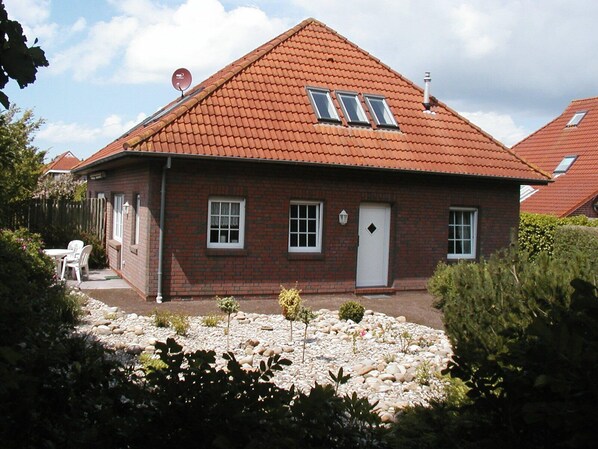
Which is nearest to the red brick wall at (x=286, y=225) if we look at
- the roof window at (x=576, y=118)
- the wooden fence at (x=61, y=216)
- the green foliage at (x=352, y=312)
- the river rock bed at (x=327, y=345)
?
the river rock bed at (x=327, y=345)

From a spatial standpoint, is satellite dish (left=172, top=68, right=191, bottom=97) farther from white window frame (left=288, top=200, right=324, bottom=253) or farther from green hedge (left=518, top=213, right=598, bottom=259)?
green hedge (left=518, top=213, right=598, bottom=259)

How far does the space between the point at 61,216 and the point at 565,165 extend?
2245cm

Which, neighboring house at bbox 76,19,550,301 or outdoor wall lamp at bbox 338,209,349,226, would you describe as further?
outdoor wall lamp at bbox 338,209,349,226

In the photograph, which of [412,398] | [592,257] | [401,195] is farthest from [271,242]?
[592,257]

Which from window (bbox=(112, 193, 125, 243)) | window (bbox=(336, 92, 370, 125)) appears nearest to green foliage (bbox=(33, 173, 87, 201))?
window (bbox=(112, 193, 125, 243))

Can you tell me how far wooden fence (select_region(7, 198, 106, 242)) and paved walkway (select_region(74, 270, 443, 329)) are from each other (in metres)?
4.07

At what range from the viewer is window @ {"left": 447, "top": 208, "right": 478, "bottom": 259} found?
53.9 ft

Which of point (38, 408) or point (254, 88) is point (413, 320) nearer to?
point (254, 88)

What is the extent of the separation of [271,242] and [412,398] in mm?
7444

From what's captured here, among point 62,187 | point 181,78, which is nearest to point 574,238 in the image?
point 181,78

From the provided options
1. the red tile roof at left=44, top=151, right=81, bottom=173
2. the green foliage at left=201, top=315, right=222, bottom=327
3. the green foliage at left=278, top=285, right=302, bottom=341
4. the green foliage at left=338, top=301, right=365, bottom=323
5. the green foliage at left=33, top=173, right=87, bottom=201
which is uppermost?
the red tile roof at left=44, top=151, right=81, bottom=173

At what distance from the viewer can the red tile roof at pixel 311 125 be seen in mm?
13430

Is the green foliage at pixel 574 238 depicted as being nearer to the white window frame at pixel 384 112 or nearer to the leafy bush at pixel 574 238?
the leafy bush at pixel 574 238

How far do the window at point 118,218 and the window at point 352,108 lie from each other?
21.5 feet
